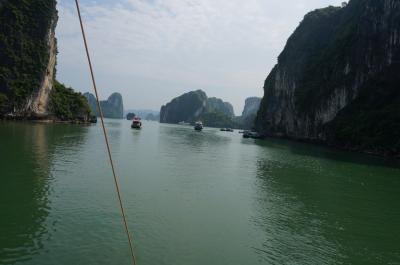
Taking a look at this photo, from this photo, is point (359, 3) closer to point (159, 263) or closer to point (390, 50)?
point (390, 50)

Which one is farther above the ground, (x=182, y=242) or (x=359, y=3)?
(x=359, y=3)

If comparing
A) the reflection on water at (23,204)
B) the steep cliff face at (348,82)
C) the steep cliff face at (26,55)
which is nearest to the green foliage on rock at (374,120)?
the steep cliff face at (348,82)

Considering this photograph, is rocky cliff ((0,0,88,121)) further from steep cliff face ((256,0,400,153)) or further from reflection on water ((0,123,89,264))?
steep cliff face ((256,0,400,153))

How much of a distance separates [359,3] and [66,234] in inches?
4910

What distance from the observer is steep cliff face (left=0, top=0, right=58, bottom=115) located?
107 metres

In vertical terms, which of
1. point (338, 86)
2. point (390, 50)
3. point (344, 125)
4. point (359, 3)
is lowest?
point (344, 125)

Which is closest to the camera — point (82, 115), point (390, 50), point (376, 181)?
point (376, 181)

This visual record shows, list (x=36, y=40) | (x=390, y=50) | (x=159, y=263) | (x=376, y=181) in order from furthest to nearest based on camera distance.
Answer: (x=36, y=40) → (x=390, y=50) → (x=376, y=181) → (x=159, y=263)

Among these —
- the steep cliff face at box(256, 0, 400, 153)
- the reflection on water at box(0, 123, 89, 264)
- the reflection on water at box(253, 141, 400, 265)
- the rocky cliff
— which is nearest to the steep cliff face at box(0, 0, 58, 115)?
the rocky cliff

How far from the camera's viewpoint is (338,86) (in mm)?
100375

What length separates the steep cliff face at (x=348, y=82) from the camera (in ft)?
272

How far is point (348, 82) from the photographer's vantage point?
318 feet

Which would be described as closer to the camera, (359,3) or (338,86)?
(338,86)

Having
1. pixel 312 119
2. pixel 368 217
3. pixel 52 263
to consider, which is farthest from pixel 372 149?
pixel 52 263
